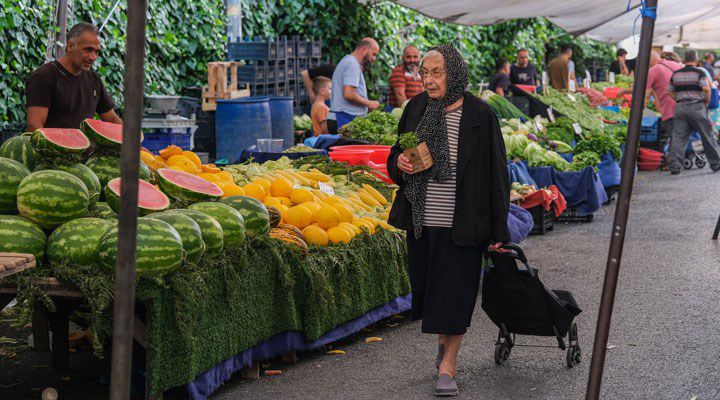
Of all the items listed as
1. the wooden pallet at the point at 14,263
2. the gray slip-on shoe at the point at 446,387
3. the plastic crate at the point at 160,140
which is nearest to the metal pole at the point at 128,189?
the wooden pallet at the point at 14,263

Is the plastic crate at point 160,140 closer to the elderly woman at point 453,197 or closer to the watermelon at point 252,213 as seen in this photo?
the watermelon at point 252,213

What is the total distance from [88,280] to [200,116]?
9600 mm

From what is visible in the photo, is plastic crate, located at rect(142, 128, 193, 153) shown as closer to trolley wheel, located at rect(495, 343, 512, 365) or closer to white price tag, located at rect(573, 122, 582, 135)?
trolley wheel, located at rect(495, 343, 512, 365)

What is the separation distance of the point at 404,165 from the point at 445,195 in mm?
290

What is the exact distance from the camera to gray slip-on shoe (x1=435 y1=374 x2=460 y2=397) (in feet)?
17.9

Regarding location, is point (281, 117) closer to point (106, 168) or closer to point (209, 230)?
point (106, 168)

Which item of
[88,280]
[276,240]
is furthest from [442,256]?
[88,280]

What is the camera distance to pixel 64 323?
5.61 meters

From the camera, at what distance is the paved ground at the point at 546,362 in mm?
5492

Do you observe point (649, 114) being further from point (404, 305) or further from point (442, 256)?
point (442, 256)

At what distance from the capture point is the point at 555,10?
1541cm

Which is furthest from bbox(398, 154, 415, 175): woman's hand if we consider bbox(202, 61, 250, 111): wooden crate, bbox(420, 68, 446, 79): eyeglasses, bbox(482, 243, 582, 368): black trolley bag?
bbox(202, 61, 250, 111): wooden crate

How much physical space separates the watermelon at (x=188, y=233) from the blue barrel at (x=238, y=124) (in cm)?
778

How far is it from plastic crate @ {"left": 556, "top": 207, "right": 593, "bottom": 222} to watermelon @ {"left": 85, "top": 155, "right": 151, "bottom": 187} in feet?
25.7
